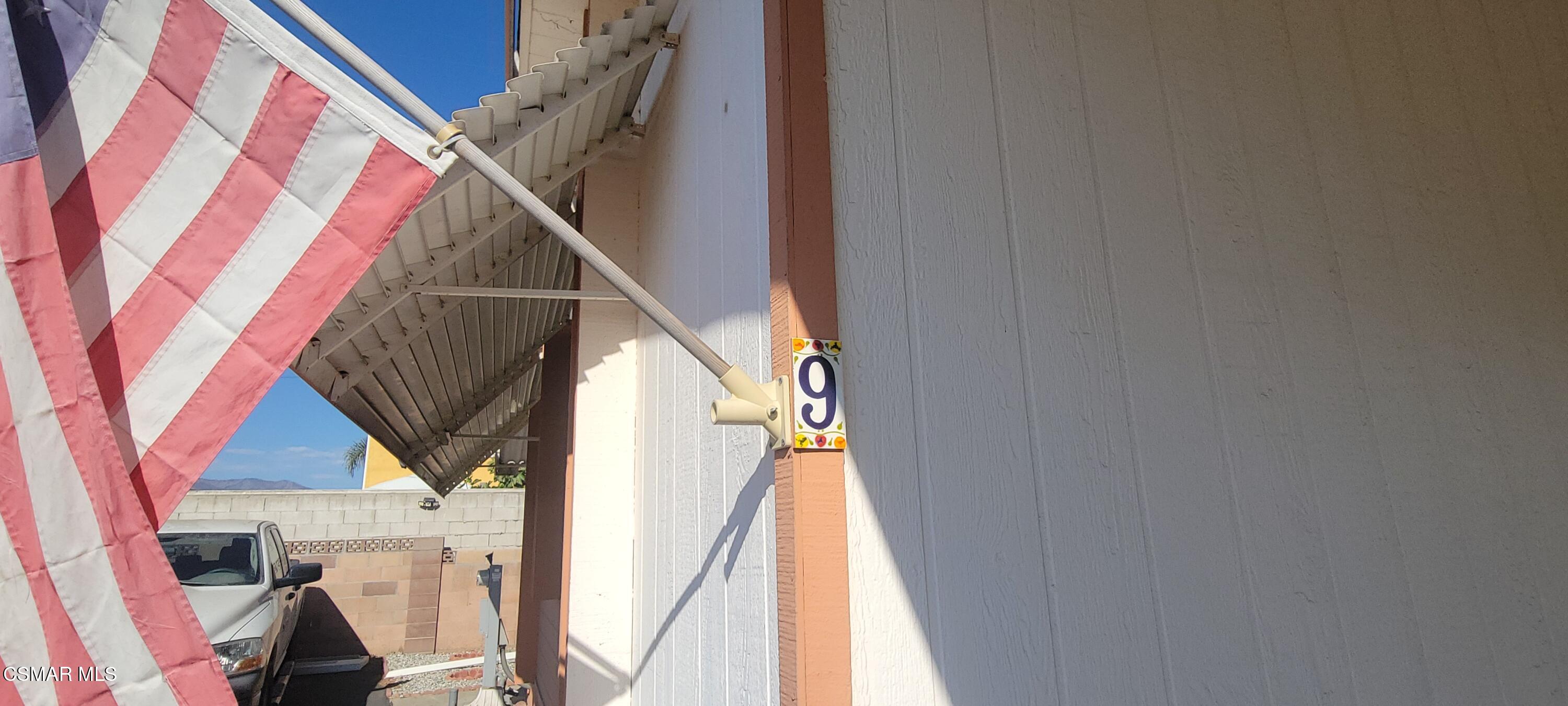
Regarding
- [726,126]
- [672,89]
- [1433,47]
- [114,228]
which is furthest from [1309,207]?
[114,228]

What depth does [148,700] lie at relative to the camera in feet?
4.64

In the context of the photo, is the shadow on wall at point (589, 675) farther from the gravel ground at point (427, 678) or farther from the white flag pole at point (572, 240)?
the gravel ground at point (427, 678)

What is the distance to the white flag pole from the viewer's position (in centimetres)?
148

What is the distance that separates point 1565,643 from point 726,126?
8.33ft

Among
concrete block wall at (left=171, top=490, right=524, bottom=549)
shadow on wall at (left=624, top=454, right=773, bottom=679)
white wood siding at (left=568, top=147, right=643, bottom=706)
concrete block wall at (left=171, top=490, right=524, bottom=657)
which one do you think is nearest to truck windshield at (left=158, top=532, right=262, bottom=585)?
white wood siding at (left=568, top=147, right=643, bottom=706)

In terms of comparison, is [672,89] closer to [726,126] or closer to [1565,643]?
[726,126]

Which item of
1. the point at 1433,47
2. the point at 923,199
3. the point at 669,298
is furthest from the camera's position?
the point at 669,298

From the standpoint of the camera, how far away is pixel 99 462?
4.61 feet

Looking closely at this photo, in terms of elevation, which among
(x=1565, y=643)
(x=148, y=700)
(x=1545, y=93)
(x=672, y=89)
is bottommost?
(x=1565, y=643)

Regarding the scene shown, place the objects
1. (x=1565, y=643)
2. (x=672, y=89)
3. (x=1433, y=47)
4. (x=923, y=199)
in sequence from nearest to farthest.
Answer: (x=923, y=199) < (x=1565, y=643) < (x=1433, y=47) < (x=672, y=89)

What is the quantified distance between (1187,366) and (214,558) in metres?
6.79

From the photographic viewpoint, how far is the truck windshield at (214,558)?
235 inches

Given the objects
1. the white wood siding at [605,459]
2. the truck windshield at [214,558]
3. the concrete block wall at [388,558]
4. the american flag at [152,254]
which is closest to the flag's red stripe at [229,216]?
the american flag at [152,254]

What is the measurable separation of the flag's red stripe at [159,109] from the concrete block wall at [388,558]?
30.3ft
